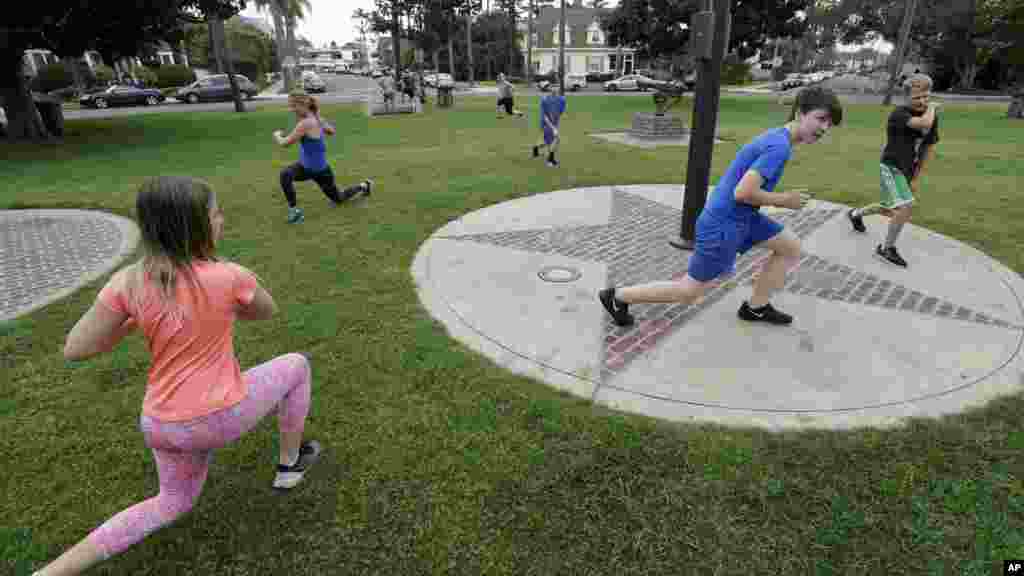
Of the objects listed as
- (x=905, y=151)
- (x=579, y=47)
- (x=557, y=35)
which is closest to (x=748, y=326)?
(x=905, y=151)

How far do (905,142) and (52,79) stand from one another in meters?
47.3

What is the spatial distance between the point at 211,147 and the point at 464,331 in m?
12.7

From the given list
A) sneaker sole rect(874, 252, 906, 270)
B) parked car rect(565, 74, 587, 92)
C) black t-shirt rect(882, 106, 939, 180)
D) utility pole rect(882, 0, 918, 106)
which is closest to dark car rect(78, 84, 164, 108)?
parked car rect(565, 74, 587, 92)

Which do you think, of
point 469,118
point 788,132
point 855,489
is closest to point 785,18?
point 469,118

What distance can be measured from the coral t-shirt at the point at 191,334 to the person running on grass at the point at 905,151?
598 cm

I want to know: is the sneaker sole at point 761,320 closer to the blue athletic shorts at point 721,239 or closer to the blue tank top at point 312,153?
the blue athletic shorts at point 721,239

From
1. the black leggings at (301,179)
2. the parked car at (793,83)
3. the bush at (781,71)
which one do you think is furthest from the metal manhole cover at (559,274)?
the bush at (781,71)

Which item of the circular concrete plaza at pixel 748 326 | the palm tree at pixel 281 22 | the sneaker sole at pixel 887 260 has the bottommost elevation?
the circular concrete plaza at pixel 748 326

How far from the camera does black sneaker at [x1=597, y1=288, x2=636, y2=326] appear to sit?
13.9 feet

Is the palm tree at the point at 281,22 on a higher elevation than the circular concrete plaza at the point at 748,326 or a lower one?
higher

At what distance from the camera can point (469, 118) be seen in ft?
67.5

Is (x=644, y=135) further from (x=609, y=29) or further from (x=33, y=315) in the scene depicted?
(x=609, y=29)

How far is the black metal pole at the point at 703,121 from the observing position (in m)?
5.32

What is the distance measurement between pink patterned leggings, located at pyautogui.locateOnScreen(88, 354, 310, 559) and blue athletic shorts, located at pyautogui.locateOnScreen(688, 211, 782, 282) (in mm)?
2705
